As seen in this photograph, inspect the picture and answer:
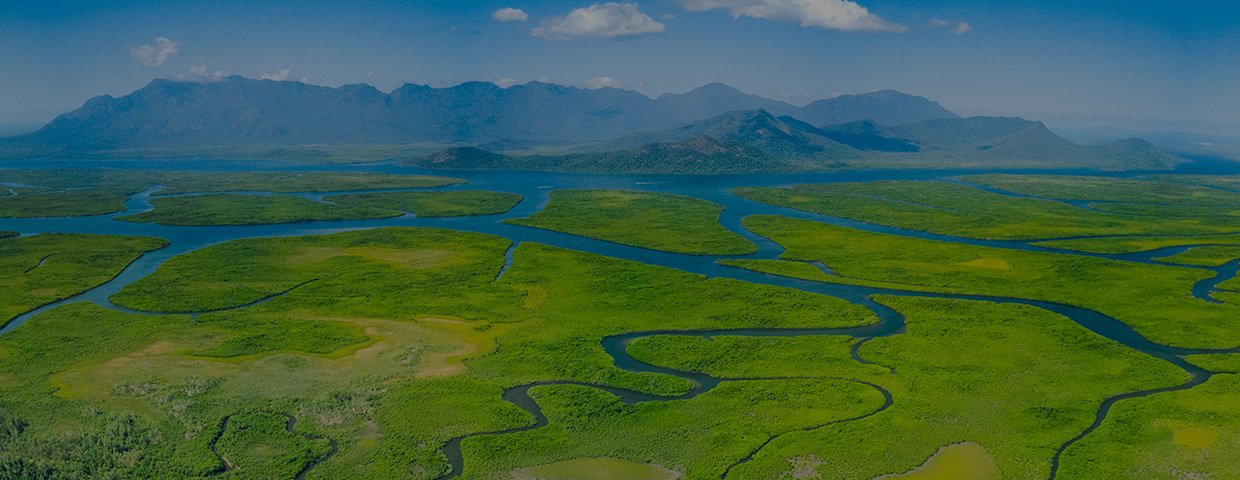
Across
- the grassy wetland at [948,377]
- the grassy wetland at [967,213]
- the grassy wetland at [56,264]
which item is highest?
the grassy wetland at [967,213]

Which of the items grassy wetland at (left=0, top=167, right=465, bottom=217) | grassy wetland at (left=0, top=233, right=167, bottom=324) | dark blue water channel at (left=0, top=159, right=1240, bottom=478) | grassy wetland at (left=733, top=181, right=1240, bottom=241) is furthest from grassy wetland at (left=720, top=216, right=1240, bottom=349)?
grassy wetland at (left=0, top=167, right=465, bottom=217)

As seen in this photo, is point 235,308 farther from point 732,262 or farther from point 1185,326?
point 1185,326

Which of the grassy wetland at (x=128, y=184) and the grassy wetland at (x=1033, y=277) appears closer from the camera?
the grassy wetland at (x=1033, y=277)

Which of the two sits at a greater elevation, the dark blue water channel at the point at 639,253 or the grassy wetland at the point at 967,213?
the grassy wetland at the point at 967,213

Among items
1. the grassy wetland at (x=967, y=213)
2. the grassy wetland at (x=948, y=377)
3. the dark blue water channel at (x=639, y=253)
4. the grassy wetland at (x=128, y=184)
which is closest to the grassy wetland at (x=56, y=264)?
the dark blue water channel at (x=639, y=253)

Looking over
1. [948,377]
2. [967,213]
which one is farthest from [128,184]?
[967,213]

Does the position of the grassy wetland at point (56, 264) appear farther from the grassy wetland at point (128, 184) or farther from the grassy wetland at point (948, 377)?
the grassy wetland at point (948, 377)

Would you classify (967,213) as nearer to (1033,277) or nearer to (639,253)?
(1033,277)

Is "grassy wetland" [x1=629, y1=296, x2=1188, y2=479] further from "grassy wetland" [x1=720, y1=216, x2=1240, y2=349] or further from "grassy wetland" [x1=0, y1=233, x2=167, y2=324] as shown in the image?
"grassy wetland" [x1=0, y1=233, x2=167, y2=324]

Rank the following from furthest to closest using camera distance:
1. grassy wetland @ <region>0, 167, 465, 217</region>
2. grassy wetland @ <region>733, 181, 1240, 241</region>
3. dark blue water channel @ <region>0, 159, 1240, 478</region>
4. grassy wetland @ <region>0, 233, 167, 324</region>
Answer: grassy wetland @ <region>0, 167, 465, 217</region>
grassy wetland @ <region>733, 181, 1240, 241</region>
grassy wetland @ <region>0, 233, 167, 324</region>
dark blue water channel @ <region>0, 159, 1240, 478</region>

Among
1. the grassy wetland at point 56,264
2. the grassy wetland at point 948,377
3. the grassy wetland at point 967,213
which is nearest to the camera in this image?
the grassy wetland at point 948,377

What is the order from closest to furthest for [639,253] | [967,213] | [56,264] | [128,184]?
[56,264]
[639,253]
[967,213]
[128,184]

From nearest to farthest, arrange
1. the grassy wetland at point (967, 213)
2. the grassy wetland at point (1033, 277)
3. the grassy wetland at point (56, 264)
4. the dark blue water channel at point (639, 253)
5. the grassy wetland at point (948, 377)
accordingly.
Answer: the grassy wetland at point (948, 377) → the dark blue water channel at point (639, 253) → the grassy wetland at point (1033, 277) → the grassy wetland at point (56, 264) → the grassy wetland at point (967, 213)

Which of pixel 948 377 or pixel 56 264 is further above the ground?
pixel 56 264
